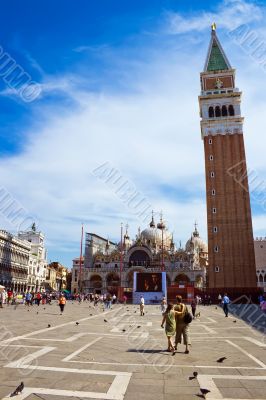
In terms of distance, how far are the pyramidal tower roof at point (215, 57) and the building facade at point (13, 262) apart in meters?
46.7

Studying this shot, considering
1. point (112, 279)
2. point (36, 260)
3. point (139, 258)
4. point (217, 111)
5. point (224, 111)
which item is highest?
point (217, 111)

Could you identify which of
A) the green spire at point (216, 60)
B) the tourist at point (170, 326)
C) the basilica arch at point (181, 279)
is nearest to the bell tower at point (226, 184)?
the green spire at point (216, 60)

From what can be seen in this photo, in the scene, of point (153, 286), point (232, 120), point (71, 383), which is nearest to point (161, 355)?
point (71, 383)

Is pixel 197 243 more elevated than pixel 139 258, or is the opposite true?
pixel 197 243

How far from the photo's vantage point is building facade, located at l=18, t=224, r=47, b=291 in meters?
65.9

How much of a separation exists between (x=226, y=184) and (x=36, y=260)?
41.8 metres

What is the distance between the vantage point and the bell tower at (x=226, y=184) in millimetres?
47656

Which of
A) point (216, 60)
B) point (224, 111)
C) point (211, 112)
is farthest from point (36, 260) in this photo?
point (216, 60)

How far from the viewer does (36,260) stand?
6888 centimetres

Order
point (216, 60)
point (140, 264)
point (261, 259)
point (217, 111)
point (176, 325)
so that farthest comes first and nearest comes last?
point (261, 259) < point (140, 264) < point (216, 60) < point (217, 111) < point (176, 325)

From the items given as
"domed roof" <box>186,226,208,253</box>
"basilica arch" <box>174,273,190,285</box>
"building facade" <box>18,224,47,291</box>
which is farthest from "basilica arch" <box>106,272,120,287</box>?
"domed roof" <box>186,226,208,253</box>

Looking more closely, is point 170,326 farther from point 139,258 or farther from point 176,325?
point 139,258

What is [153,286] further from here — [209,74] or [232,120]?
[209,74]

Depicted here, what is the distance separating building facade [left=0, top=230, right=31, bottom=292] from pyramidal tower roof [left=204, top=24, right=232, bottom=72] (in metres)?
46.7
